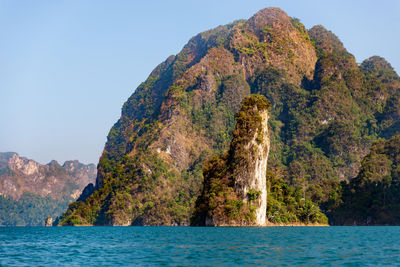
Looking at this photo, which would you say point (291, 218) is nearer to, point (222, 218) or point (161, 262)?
point (222, 218)

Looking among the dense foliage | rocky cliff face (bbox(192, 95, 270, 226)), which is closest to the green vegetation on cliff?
the dense foliage

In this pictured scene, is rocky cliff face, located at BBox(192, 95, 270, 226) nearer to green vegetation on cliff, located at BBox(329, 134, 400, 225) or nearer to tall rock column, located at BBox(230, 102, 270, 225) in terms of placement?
tall rock column, located at BBox(230, 102, 270, 225)

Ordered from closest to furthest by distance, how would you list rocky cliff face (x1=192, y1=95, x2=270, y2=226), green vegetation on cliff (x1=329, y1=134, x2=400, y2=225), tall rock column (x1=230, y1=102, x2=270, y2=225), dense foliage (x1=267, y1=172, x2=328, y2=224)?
rocky cliff face (x1=192, y1=95, x2=270, y2=226) → tall rock column (x1=230, y1=102, x2=270, y2=225) → dense foliage (x1=267, y1=172, x2=328, y2=224) → green vegetation on cliff (x1=329, y1=134, x2=400, y2=225)

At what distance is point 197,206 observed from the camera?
502 ft

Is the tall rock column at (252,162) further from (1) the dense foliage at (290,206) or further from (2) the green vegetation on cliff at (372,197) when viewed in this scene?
(2) the green vegetation on cliff at (372,197)

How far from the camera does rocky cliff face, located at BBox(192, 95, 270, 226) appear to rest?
13738cm

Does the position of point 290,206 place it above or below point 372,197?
below

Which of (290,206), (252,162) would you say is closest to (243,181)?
(252,162)

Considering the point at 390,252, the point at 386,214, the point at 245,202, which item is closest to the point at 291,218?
the point at 245,202

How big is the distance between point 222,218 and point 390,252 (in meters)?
90.5

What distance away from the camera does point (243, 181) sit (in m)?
142

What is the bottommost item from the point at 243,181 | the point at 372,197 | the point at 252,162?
the point at 372,197

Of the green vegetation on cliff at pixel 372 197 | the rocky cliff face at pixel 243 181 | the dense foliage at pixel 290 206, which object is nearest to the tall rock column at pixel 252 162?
the rocky cliff face at pixel 243 181

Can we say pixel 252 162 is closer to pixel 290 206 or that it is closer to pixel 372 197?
pixel 290 206
